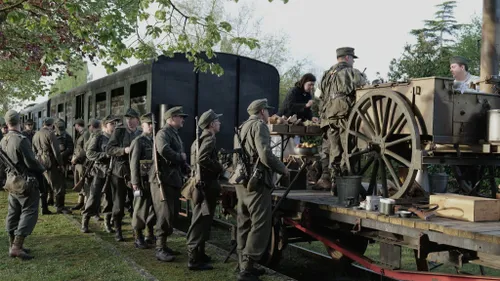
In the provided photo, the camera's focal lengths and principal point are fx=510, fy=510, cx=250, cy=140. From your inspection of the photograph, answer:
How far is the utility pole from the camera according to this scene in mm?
6625

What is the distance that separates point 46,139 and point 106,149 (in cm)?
282

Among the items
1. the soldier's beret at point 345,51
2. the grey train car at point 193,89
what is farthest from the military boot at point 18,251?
the soldier's beret at point 345,51

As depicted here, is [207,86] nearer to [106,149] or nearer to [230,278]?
[106,149]

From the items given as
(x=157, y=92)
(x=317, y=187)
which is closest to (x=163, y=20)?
(x=157, y=92)

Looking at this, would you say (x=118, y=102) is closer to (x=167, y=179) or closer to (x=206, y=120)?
(x=167, y=179)

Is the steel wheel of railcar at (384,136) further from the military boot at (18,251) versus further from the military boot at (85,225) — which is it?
the military boot at (85,225)

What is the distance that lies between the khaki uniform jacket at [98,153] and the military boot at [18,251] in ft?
6.84

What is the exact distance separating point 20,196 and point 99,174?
1955mm

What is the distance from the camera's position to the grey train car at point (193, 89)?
9148 millimetres

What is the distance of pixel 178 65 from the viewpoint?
9.38 meters

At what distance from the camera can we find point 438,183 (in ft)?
19.6

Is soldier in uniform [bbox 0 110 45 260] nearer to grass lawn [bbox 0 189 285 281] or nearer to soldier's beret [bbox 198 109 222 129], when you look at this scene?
grass lawn [bbox 0 189 285 281]

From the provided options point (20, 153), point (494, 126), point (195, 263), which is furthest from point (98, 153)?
point (494, 126)

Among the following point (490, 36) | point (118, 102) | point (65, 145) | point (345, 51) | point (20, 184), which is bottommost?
point (20, 184)
